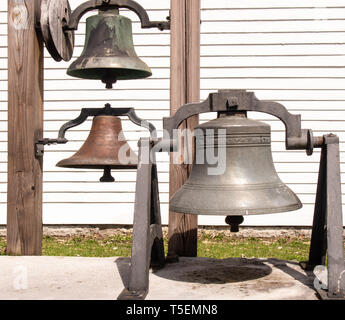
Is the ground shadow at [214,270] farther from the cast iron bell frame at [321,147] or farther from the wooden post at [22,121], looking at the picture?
the wooden post at [22,121]

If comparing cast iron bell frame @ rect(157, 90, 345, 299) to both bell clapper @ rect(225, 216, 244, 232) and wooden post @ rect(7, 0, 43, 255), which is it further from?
wooden post @ rect(7, 0, 43, 255)

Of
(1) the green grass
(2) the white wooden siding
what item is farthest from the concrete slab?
(2) the white wooden siding

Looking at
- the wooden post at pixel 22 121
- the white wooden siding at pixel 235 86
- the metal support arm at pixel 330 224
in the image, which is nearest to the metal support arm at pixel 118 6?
the wooden post at pixel 22 121

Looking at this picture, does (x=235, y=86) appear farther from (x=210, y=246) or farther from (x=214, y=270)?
(x=214, y=270)

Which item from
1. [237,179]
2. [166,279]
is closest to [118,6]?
[237,179]

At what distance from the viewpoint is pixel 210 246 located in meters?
5.86

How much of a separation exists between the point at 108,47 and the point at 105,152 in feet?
1.97

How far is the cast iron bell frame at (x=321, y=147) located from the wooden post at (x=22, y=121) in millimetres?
912

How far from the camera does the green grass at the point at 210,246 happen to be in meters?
5.45

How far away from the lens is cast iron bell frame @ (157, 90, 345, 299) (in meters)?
2.38

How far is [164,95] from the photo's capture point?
21.7 feet

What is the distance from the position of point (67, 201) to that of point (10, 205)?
3.50 m
